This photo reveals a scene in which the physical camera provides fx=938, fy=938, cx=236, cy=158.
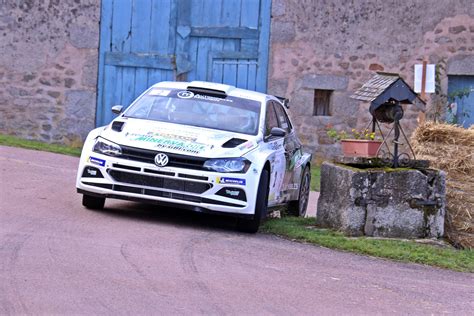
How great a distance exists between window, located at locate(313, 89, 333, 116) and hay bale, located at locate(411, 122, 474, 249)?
8.20 metres

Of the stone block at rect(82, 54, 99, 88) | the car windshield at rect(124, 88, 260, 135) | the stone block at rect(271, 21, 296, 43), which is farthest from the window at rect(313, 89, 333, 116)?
the car windshield at rect(124, 88, 260, 135)

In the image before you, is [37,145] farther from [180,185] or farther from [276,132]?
[180,185]

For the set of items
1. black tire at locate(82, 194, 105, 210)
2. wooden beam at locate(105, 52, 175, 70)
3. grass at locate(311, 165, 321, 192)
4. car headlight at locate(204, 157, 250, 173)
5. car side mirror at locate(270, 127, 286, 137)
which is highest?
wooden beam at locate(105, 52, 175, 70)

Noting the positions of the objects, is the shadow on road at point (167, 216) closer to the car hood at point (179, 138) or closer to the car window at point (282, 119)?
the car hood at point (179, 138)

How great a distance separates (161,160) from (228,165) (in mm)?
721

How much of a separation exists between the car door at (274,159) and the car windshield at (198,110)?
19 cm

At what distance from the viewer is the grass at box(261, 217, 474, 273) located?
9.53 m

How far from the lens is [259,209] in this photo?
33.8ft

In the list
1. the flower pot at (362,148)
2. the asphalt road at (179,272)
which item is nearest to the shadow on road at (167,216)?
the asphalt road at (179,272)

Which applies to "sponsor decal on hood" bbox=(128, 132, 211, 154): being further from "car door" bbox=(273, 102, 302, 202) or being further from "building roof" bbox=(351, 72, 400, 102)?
"building roof" bbox=(351, 72, 400, 102)

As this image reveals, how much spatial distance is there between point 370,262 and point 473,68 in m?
10.7

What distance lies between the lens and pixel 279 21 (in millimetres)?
19828

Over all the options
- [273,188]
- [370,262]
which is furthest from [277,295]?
[273,188]

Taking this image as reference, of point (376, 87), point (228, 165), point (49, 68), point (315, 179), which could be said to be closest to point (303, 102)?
point (315, 179)
